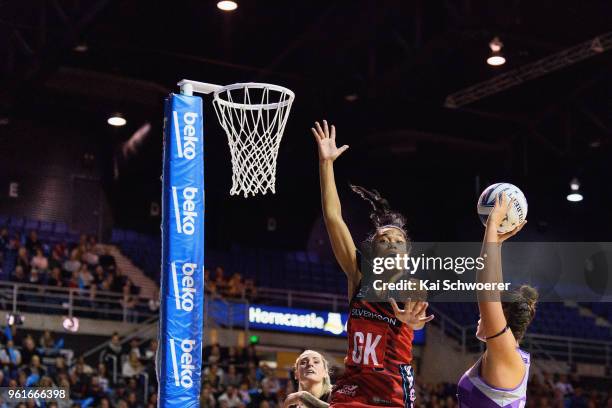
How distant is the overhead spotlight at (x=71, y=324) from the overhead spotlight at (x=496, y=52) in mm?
9965

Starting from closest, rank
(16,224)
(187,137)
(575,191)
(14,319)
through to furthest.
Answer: (187,137), (14,319), (16,224), (575,191)

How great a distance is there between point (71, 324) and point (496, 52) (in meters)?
10.2

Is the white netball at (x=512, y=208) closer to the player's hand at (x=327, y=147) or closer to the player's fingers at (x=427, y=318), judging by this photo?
the player's fingers at (x=427, y=318)

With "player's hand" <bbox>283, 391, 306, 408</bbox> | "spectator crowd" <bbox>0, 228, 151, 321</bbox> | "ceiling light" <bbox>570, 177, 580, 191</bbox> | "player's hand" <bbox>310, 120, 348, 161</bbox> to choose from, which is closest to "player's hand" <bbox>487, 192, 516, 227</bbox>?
"player's hand" <bbox>310, 120, 348, 161</bbox>

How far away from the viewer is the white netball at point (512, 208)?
12.5ft

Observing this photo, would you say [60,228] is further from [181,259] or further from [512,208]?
[512,208]

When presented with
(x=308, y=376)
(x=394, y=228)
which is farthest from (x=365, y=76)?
(x=394, y=228)

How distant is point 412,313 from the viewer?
480 centimetres

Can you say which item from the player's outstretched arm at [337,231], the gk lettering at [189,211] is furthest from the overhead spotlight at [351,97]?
the player's outstretched arm at [337,231]

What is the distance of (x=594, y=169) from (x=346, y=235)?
73.3 feet

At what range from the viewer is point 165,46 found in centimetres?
2159

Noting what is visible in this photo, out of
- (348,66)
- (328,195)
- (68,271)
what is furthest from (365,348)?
(68,271)

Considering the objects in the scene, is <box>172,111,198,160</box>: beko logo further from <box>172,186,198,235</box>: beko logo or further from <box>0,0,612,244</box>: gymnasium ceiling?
<box>0,0,612,244</box>: gymnasium ceiling

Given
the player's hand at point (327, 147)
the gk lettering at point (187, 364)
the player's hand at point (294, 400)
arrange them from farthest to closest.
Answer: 1. the gk lettering at point (187, 364)
2. the player's hand at point (294, 400)
3. the player's hand at point (327, 147)
